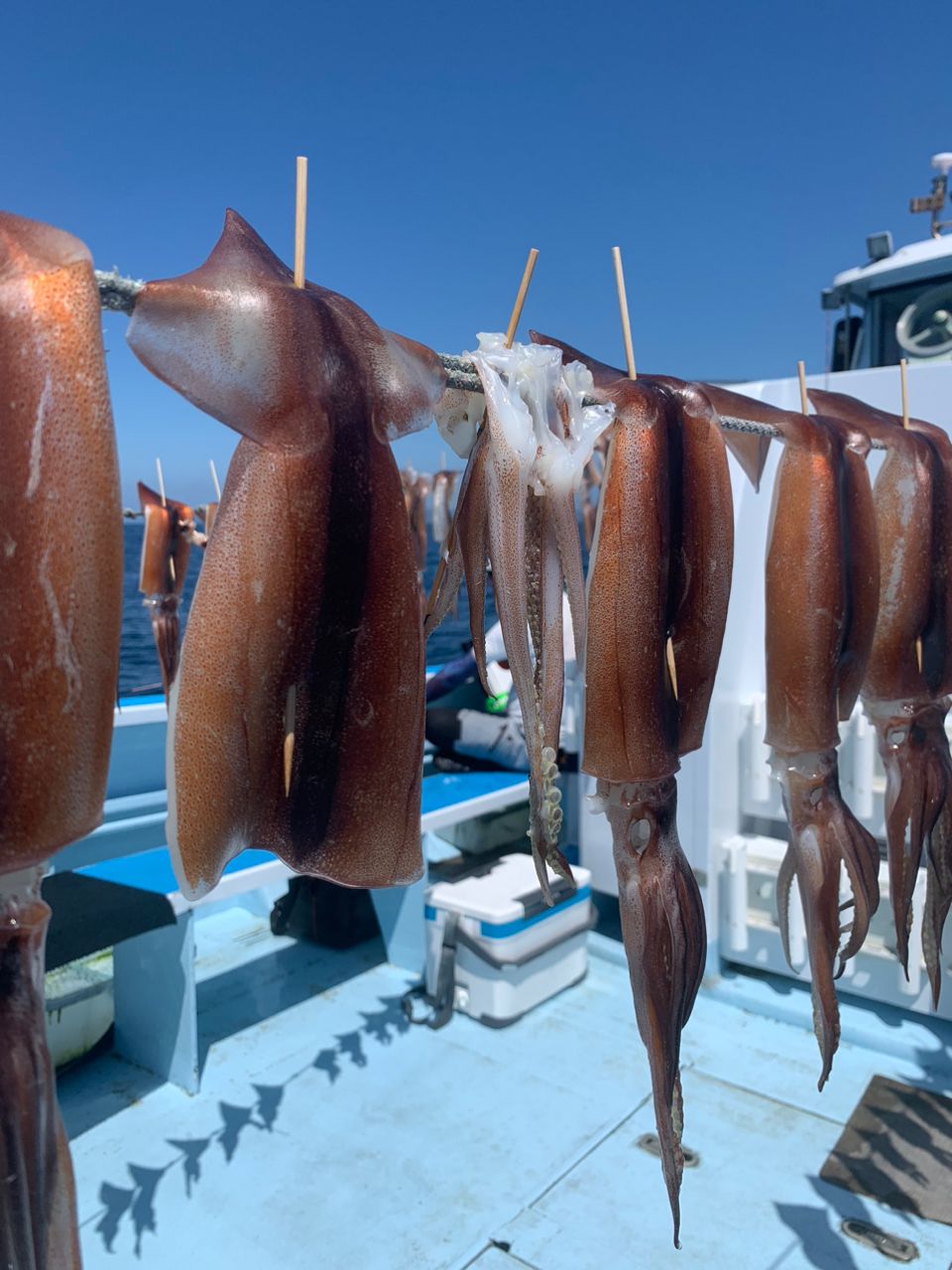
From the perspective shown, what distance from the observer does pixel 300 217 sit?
152cm

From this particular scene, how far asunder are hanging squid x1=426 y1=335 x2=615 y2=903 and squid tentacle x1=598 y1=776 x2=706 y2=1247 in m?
0.22

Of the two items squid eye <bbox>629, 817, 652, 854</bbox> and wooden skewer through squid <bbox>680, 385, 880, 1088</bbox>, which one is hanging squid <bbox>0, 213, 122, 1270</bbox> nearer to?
squid eye <bbox>629, 817, 652, 854</bbox>

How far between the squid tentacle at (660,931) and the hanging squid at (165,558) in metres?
5.17

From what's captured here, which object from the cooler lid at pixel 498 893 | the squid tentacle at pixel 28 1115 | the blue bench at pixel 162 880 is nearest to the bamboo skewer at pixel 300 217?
the squid tentacle at pixel 28 1115

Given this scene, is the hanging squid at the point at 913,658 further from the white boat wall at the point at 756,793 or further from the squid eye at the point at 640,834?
the white boat wall at the point at 756,793

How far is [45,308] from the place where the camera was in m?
1.14

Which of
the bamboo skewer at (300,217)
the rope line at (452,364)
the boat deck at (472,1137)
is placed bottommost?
the boat deck at (472,1137)

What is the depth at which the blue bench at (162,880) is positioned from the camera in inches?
181

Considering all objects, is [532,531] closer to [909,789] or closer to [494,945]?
[909,789]

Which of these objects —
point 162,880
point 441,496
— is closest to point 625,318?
point 162,880

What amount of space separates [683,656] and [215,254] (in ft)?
3.91

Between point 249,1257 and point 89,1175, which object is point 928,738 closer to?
point 249,1257

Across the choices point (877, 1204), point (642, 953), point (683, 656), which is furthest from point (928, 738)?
point (877, 1204)

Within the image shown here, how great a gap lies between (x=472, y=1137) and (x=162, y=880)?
1.87m
